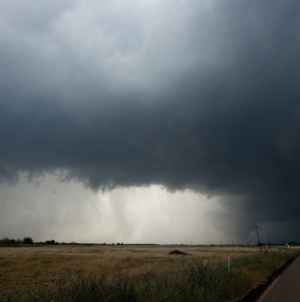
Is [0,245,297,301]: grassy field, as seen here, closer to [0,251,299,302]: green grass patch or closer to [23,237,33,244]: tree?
[0,251,299,302]: green grass patch

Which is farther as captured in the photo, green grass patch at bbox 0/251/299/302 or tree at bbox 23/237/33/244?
tree at bbox 23/237/33/244

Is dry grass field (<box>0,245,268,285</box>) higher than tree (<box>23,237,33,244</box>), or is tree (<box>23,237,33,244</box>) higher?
tree (<box>23,237,33,244</box>)

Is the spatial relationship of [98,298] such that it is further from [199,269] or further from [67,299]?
[199,269]

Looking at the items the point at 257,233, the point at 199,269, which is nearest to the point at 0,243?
the point at 257,233

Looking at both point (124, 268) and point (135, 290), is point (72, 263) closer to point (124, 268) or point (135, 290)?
point (124, 268)

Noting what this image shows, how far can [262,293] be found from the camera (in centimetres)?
1284

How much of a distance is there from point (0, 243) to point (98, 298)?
134269 mm

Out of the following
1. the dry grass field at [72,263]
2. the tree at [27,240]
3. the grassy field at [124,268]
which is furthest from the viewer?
the tree at [27,240]

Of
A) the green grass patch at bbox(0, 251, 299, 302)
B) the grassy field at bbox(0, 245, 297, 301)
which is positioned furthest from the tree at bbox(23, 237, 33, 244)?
the green grass patch at bbox(0, 251, 299, 302)

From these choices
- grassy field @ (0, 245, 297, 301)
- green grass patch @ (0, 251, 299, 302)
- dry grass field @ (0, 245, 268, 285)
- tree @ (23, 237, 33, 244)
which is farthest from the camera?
tree @ (23, 237, 33, 244)

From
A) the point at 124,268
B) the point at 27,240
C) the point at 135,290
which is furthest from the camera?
the point at 27,240

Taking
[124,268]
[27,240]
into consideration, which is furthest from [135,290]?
[27,240]

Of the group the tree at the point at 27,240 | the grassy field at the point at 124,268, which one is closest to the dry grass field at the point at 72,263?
the grassy field at the point at 124,268

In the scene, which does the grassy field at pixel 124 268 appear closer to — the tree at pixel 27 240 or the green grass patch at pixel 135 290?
the green grass patch at pixel 135 290
